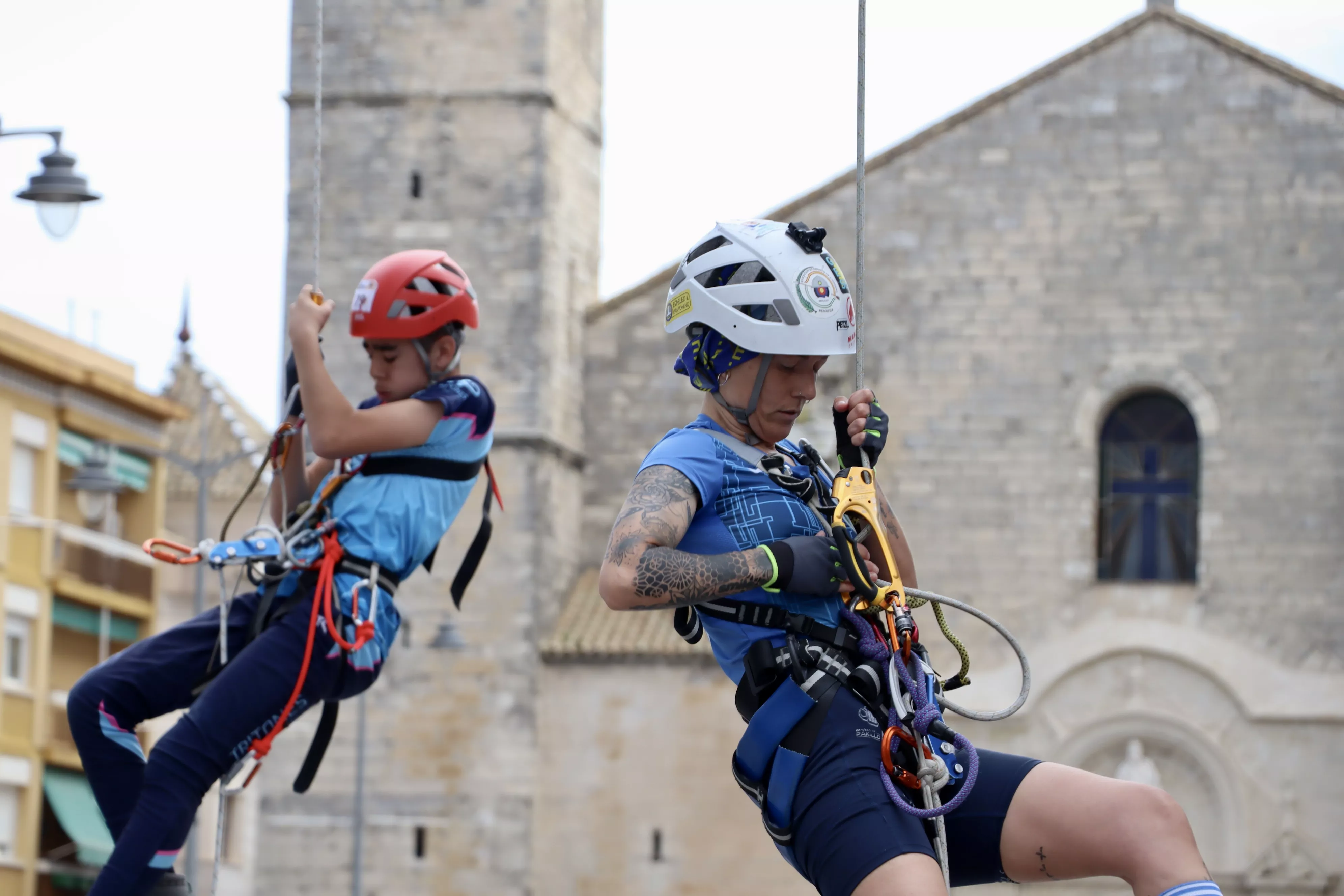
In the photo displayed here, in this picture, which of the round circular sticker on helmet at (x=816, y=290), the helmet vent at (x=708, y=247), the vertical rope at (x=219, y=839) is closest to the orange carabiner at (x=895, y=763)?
the round circular sticker on helmet at (x=816, y=290)

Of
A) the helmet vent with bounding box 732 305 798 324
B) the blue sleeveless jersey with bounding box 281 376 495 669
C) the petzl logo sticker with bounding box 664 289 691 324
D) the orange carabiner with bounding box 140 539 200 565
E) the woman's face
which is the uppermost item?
the petzl logo sticker with bounding box 664 289 691 324

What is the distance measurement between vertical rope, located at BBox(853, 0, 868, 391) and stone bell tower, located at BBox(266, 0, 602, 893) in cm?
1820

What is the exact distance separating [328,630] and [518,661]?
17969 mm

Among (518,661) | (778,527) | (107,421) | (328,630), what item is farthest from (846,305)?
(107,421)

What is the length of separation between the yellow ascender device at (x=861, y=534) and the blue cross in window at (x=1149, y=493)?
19.7 m

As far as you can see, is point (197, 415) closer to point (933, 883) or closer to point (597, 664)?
point (597, 664)

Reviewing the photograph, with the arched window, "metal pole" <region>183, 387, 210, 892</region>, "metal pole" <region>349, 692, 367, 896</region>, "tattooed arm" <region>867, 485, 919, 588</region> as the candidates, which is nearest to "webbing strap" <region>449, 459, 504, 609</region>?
"tattooed arm" <region>867, 485, 919, 588</region>

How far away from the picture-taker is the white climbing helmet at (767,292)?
5062 millimetres

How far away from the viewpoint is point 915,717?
4805 mm

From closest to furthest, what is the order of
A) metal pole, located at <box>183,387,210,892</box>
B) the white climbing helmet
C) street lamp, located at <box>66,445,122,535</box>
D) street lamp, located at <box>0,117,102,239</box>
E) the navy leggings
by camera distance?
the white climbing helmet
the navy leggings
street lamp, located at <box>0,117,102,239</box>
metal pole, located at <box>183,387,210,892</box>
street lamp, located at <box>66,445,122,535</box>

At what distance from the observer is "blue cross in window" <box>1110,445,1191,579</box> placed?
24406mm

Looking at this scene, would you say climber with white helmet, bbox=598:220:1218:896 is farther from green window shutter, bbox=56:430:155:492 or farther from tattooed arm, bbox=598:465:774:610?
green window shutter, bbox=56:430:155:492

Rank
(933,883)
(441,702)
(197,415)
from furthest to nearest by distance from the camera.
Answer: (197,415) < (441,702) < (933,883)

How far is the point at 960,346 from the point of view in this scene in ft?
82.0
